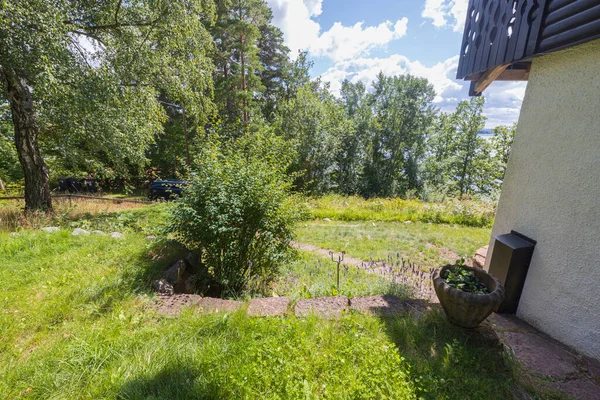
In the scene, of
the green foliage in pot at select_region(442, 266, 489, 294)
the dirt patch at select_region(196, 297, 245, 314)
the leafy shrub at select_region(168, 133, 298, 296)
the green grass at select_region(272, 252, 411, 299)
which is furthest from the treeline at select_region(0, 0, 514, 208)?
the green foliage in pot at select_region(442, 266, 489, 294)

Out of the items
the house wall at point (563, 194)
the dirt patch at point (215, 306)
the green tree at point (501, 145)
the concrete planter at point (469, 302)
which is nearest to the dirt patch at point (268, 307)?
the dirt patch at point (215, 306)

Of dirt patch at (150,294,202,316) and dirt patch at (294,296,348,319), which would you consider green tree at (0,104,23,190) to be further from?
dirt patch at (294,296,348,319)

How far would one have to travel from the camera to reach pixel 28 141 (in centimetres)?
521

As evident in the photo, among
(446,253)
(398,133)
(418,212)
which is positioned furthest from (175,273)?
(398,133)

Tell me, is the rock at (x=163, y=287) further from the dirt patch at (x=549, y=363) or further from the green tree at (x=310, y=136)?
the green tree at (x=310, y=136)

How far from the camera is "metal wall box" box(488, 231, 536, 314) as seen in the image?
8.53ft

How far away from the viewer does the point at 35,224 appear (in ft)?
14.6

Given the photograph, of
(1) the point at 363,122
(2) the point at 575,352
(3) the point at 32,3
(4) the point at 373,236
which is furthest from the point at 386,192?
(3) the point at 32,3

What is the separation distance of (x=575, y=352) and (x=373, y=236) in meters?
4.77

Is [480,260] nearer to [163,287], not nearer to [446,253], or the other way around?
[446,253]

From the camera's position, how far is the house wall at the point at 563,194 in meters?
2.06

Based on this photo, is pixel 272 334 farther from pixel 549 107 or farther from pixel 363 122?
pixel 363 122

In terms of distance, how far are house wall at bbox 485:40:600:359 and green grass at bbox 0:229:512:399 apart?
1002 mm

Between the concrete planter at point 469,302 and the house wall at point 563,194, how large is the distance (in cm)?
80
